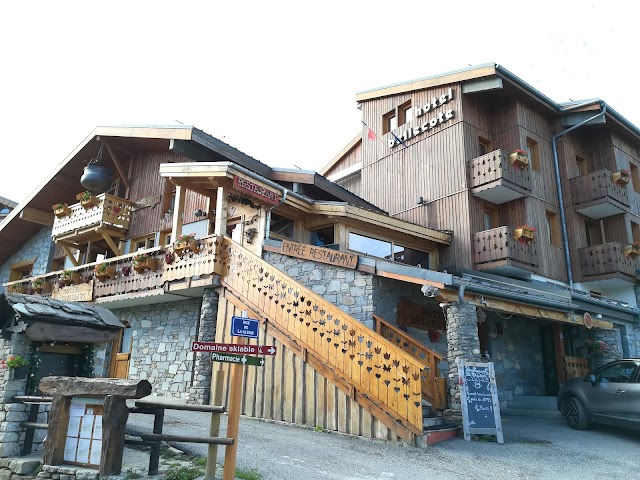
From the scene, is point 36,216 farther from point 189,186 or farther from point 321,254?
point 321,254

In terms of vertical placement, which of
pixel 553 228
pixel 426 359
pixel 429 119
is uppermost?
pixel 429 119

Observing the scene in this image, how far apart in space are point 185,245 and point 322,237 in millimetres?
3934

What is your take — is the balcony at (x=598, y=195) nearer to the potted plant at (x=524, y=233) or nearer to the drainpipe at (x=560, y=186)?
the drainpipe at (x=560, y=186)

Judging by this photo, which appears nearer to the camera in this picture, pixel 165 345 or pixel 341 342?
pixel 341 342

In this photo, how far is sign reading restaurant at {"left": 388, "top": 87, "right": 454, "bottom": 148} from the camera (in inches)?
705

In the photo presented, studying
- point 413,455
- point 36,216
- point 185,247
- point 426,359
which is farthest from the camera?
point 36,216

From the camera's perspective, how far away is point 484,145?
1830 centimetres

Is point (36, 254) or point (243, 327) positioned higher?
point (36, 254)

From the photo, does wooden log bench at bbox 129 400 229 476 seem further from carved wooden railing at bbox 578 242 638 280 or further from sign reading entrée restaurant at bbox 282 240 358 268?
carved wooden railing at bbox 578 242 638 280

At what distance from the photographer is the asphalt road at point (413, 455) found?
653 cm

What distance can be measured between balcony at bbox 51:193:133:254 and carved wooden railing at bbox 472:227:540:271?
1227 centimetres

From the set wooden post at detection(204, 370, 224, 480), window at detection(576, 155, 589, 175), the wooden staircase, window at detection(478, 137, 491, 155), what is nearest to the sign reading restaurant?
window at detection(478, 137, 491, 155)

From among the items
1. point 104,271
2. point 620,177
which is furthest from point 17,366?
point 620,177

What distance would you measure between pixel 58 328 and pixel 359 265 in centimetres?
604
